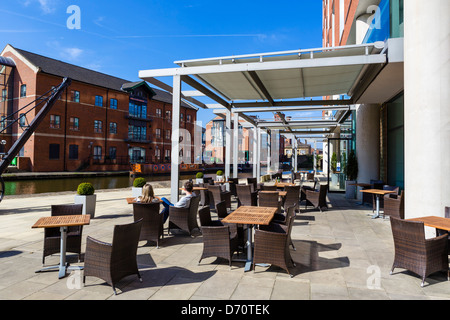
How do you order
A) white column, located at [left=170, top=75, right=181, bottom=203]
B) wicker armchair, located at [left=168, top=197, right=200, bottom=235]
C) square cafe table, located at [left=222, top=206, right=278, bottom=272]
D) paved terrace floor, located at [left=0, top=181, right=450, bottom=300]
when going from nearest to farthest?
1. paved terrace floor, located at [left=0, top=181, right=450, bottom=300]
2. square cafe table, located at [left=222, top=206, right=278, bottom=272]
3. wicker armchair, located at [left=168, top=197, right=200, bottom=235]
4. white column, located at [left=170, top=75, right=181, bottom=203]

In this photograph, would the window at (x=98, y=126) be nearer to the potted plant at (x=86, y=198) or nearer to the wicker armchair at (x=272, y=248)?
the potted plant at (x=86, y=198)

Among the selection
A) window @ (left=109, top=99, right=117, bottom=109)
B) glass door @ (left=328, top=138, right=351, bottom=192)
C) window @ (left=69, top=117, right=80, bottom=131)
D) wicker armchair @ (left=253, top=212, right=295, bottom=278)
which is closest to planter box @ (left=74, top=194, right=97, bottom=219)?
wicker armchair @ (left=253, top=212, right=295, bottom=278)

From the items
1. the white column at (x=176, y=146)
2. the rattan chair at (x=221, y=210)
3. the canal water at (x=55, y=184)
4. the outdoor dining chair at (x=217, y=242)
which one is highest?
the white column at (x=176, y=146)

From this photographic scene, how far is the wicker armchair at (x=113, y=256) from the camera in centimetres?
356

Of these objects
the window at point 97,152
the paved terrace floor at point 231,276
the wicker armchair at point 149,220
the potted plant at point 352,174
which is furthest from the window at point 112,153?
the wicker armchair at point 149,220

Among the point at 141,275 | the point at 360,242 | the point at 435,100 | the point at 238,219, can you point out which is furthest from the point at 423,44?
the point at 141,275

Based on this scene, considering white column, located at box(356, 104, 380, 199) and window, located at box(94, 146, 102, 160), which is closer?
white column, located at box(356, 104, 380, 199)

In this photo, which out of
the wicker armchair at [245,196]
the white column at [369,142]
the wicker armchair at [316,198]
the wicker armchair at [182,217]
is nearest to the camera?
the wicker armchair at [182,217]

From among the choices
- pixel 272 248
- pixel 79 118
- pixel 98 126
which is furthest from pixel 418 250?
pixel 98 126

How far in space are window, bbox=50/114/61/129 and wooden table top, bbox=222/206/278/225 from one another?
31663mm

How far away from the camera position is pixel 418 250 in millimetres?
3904

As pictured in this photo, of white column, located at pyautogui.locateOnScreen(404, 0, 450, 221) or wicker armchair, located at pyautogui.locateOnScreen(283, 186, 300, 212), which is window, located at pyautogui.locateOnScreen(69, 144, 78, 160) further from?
white column, located at pyautogui.locateOnScreen(404, 0, 450, 221)

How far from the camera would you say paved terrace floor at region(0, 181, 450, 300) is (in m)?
3.55

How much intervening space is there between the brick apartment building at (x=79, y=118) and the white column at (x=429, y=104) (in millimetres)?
27924
